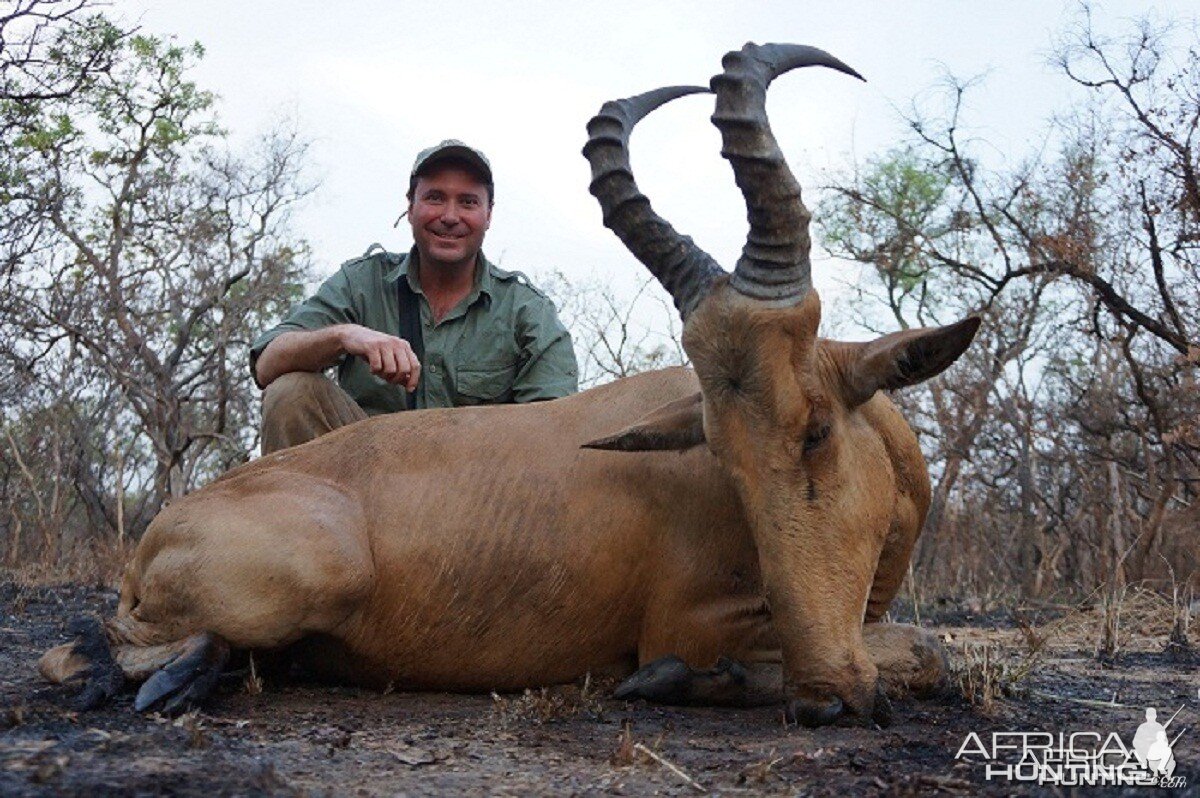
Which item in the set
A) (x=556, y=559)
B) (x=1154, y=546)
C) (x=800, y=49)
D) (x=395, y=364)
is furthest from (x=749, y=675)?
(x=1154, y=546)

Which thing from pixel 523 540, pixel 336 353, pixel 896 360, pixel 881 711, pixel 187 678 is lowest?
pixel 881 711

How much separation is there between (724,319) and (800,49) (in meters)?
1.18

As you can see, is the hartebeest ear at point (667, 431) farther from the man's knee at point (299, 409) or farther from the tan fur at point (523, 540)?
the man's knee at point (299, 409)

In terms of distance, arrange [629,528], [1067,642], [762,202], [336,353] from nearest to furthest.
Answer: [762,202], [629,528], [336,353], [1067,642]

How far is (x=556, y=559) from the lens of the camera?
15.2 feet

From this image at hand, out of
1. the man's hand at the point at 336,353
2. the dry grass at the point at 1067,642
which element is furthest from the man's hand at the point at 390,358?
the dry grass at the point at 1067,642

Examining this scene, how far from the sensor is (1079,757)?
3340 millimetres

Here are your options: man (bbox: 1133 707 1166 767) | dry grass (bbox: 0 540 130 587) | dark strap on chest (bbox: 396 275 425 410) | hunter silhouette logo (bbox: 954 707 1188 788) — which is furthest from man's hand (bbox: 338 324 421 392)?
dry grass (bbox: 0 540 130 587)

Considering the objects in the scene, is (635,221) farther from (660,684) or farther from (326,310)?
(326,310)

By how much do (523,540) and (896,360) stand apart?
1.49m

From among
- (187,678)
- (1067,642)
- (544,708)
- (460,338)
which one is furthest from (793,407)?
(1067,642)

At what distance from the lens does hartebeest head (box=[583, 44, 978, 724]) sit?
3.82 m

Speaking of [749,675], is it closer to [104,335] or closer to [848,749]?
[848,749]

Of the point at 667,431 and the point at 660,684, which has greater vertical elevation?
the point at 667,431
